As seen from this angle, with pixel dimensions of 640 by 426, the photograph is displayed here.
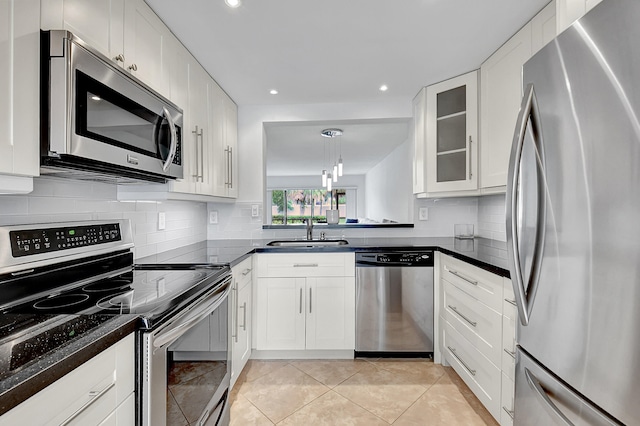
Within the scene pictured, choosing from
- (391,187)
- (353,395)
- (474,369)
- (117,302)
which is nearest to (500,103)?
(474,369)

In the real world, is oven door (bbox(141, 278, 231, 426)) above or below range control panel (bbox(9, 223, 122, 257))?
below

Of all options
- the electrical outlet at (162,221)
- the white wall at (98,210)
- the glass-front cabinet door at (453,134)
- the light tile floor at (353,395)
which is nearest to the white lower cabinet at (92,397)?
the white wall at (98,210)

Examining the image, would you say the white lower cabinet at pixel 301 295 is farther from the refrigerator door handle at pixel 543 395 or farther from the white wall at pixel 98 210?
the refrigerator door handle at pixel 543 395

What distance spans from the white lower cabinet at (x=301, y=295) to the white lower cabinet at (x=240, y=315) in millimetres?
134

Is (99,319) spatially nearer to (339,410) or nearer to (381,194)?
(339,410)

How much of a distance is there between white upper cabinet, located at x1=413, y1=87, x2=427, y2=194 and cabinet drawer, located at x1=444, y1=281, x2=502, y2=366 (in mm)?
919

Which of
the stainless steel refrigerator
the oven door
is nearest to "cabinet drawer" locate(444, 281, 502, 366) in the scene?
the stainless steel refrigerator

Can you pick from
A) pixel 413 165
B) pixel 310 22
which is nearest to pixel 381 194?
pixel 413 165

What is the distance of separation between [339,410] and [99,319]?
1495 millimetres

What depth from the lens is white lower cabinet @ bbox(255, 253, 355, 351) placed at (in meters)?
2.37

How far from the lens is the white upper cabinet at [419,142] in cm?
261

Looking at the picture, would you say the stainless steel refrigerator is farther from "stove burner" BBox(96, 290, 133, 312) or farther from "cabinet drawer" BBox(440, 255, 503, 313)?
"stove burner" BBox(96, 290, 133, 312)

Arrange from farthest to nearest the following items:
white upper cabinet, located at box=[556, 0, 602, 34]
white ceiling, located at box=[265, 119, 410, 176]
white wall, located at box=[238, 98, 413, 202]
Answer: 1. white ceiling, located at box=[265, 119, 410, 176]
2. white wall, located at box=[238, 98, 413, 202]
3. white upper cabinet, located at box=[556, 0, 602, 34]

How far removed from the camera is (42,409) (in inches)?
23.5
